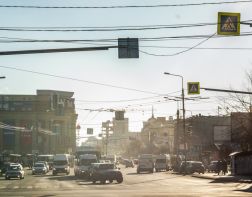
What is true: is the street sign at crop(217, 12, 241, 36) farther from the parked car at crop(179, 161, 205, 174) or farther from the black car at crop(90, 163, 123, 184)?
the parked car at crop(179, 161, 205, 174)

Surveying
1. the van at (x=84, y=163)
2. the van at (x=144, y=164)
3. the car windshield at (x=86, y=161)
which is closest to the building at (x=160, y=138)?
the van at (x=144, y=164)

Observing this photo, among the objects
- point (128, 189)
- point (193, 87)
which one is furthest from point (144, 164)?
point (128, 189)

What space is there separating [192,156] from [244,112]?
102 ft

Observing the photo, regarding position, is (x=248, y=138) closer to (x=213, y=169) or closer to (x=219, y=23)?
(x=213, y=169)

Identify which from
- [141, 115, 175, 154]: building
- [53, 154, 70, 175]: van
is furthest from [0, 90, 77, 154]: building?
[53, 154, 70, 175]: van

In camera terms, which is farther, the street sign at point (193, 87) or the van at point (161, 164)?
the van at point (161, 164)

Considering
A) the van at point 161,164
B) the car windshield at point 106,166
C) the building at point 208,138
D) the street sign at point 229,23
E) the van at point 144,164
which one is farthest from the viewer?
the van at point 161,164

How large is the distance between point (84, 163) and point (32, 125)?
80.9 meters

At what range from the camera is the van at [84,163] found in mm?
58594

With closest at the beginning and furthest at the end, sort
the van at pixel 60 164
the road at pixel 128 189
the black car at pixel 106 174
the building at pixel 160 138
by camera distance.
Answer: the road at pixel 128 189 → the black car at pixel 106 174 → the van at pixel 60 164 → the building at pixel 160 138

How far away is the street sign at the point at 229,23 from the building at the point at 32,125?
105654mm

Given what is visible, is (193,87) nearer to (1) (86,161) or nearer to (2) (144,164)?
(1) (86,161)

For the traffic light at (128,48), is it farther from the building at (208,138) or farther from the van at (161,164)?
the van at (161,164)

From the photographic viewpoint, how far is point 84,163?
195ft
